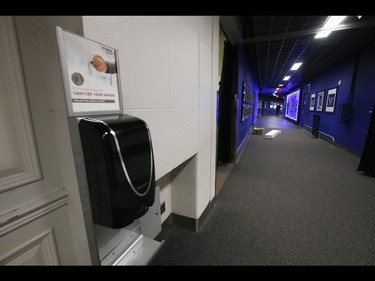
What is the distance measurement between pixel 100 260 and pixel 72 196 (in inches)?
10.8

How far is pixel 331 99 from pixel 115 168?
24.4 ft

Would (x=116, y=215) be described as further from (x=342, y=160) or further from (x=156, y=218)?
(x=342, y=160)

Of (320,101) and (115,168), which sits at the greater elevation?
(320,101)

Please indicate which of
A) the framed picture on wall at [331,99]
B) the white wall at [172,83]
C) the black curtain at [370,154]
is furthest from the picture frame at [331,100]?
the white wall at [172,83]

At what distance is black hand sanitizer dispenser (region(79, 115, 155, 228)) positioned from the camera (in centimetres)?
54

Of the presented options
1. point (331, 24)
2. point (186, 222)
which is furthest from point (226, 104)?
point (186, 222)

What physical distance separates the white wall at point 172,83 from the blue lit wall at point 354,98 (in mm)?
4366

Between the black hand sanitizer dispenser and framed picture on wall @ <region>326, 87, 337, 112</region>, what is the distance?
7.07m

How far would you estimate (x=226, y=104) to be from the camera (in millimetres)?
3750

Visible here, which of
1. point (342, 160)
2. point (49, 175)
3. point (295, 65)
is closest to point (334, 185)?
point (342, 160)

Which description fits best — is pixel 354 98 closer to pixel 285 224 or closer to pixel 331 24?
pixel 331 24

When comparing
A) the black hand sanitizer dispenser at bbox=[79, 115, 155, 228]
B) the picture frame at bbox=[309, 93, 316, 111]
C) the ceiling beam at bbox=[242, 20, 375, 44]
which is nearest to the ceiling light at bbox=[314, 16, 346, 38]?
the ceiling beam at bbox=[242, 20, 375, 44]

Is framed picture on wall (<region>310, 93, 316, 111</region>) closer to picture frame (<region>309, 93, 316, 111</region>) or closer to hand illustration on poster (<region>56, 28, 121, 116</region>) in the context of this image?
picture frame (<region>309, 93, 316, 111</region>)

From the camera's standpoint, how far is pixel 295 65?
6.57 meters
